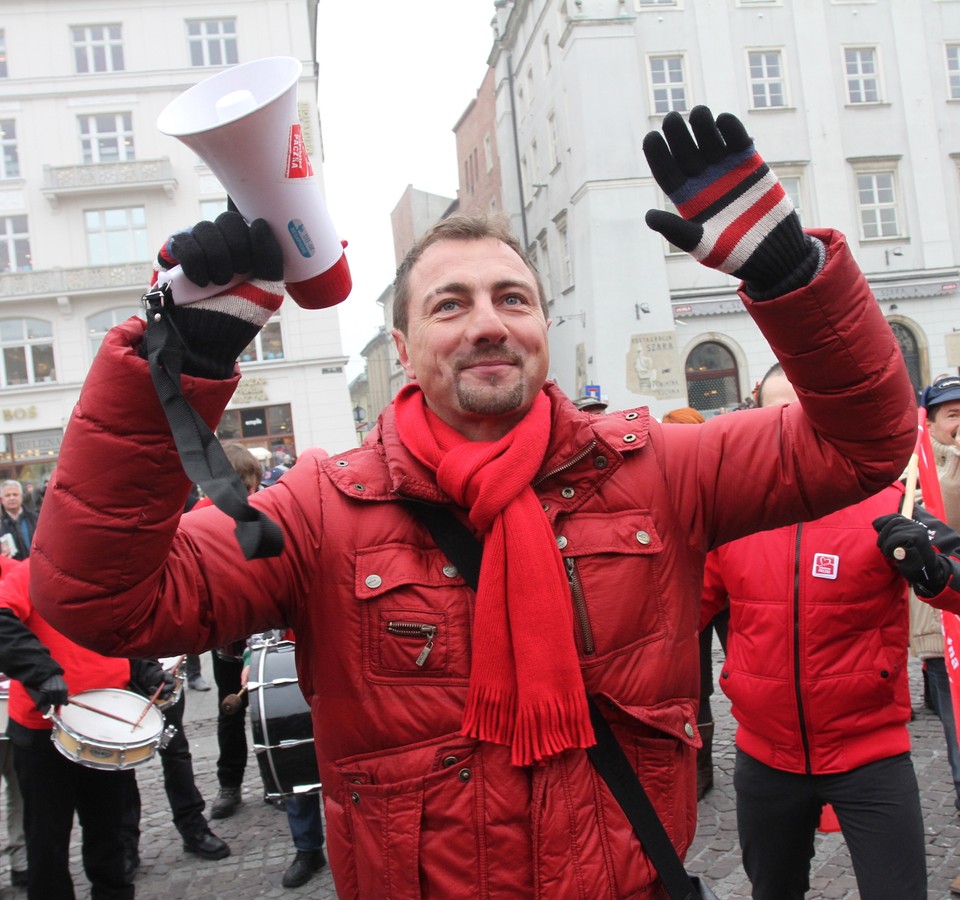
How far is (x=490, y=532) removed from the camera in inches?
71.5

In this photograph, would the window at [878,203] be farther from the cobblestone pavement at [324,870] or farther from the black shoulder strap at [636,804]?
the black shoulder strap at [636,804]

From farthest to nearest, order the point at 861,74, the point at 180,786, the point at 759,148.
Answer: the point at 861,74 → the point at 759,148 → the point at 180,786

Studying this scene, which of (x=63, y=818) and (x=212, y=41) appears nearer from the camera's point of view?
(x=63, y=818)

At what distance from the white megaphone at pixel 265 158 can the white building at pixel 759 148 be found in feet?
75.6

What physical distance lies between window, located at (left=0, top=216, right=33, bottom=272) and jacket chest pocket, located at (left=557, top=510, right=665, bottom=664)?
95.0 ft

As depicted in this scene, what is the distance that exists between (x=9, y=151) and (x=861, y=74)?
25405 millimetres

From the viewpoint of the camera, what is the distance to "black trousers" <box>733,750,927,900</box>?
8.83 ft

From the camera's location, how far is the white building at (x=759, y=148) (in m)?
24.5

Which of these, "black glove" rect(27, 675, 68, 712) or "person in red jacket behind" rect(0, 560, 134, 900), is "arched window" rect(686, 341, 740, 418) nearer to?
"person in red jacket behind" rect(0, 560, 134, 900)

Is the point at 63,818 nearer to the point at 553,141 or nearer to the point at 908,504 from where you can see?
the point at 908,504

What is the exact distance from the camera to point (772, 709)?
293 cm

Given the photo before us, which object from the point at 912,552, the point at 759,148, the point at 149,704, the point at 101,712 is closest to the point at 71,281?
the point at 759,148

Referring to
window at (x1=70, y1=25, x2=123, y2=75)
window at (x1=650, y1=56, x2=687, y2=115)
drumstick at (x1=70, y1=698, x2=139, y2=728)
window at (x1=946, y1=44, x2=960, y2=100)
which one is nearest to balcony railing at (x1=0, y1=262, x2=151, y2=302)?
window at (x1=70, y1=25, x2=123, y2=75)

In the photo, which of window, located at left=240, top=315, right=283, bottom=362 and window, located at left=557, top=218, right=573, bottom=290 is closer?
window, located at left=240, top=315, right=283, bottom=362
